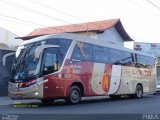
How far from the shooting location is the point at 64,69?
18625mm

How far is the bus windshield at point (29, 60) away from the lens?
58.7 ft

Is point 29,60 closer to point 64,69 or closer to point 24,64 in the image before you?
point 24,64

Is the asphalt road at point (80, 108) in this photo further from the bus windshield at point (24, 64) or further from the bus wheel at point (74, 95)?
the bus windshield at point (24, 64)

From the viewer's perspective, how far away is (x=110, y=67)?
22.9 metres

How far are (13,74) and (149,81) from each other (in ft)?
41.9

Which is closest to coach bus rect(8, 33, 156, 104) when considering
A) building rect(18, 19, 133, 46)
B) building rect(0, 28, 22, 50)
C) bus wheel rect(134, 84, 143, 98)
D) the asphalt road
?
the asphalt road

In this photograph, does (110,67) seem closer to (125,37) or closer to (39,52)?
(39,52)

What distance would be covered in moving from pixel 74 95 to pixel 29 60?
2.77 metres

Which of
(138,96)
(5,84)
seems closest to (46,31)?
(5,84)

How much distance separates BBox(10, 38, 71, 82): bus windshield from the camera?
1789cm

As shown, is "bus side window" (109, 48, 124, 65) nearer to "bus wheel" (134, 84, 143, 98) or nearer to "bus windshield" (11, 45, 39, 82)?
"bus wheel" (134, 84, 143, 98)

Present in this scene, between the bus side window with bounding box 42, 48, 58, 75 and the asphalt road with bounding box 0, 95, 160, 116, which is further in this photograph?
the bus side window with bounding box 42, 48, 58, 75

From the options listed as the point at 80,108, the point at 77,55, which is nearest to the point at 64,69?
the point at 77,55

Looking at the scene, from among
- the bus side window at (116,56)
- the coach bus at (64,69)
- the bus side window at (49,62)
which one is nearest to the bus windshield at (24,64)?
the coach bus at (64,69)
